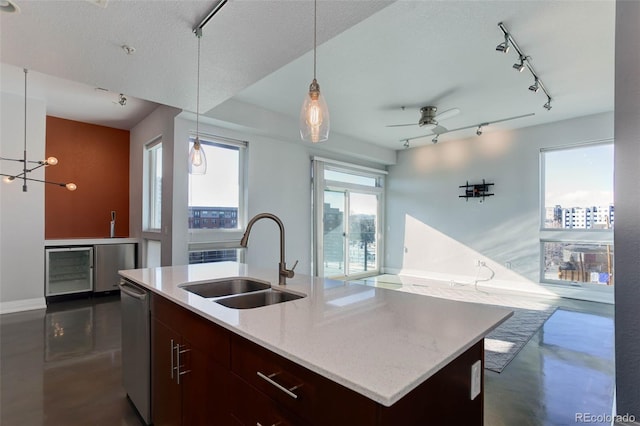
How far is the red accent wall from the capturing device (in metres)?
5.29

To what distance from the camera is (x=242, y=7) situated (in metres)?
1.92

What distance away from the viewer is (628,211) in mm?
1163

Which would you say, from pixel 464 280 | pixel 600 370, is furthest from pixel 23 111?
pixel 464 280

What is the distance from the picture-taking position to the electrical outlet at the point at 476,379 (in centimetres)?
119

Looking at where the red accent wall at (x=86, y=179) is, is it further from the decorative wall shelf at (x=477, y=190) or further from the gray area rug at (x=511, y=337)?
the decorative wall shelf at (x=477, y=190)

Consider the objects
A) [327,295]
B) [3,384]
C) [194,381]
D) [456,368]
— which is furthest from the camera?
[3,384]

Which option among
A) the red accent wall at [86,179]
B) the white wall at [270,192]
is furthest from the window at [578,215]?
the red accent wall at [86,179]

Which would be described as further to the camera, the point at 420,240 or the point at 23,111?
the point at 420,240

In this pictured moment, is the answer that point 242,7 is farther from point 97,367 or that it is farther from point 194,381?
point 97,367

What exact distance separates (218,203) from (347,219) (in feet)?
9.92

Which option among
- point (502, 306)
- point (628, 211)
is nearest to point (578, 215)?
point (502, 306)

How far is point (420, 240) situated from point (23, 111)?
734 cm

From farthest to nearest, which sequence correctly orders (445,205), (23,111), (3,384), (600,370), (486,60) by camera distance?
1. (445,205)
2. (23,111)
3. (486,60)
4. (600,370)
5. (3,384)

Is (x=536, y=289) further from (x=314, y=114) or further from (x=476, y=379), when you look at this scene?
(x=314, y=114)
